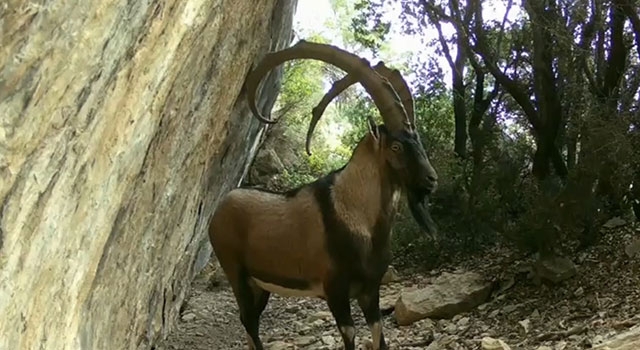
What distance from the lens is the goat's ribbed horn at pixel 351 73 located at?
4.72 m

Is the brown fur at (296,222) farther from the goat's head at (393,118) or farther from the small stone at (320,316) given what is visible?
the small stone at (320,316)

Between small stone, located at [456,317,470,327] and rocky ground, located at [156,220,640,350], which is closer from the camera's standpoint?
rocky ground, located at [156,220,640,350]

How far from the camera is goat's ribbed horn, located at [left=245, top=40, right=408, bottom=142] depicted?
472 centimetres

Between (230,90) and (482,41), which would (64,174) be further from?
(482,41)

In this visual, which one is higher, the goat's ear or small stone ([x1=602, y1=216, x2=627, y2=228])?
the goat's ear

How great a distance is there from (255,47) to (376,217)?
5.48 feet

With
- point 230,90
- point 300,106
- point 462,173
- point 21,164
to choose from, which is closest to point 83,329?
point 21,164

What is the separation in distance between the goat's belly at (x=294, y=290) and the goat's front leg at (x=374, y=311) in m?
0.27

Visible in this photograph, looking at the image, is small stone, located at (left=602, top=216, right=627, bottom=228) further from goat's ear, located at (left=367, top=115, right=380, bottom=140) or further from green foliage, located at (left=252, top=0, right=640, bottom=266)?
goat's ear, located at (left=367, top=115, right=380, bottom=140)

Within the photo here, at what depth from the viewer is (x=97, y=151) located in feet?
8.63

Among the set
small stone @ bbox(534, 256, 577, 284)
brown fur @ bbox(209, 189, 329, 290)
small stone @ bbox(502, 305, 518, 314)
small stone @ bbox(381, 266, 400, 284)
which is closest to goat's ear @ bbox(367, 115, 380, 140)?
brown fur @ bbox(209, 189, 329, 290)

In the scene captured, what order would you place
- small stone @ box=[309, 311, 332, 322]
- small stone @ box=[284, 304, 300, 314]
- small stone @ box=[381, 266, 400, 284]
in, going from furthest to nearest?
small stone @ box=[381, 266, 400, 284] < small stone @ box=[284, 304, 300, 314] < small stone @ box=[309, 311, 332, 322]

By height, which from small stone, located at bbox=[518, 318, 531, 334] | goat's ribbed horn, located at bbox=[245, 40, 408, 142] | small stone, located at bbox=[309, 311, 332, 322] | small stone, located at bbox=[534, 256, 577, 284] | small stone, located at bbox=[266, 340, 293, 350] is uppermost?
goat's ribbed horn, located at bbox=[245, 40, 408, 142]

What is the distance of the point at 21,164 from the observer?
2.11m
